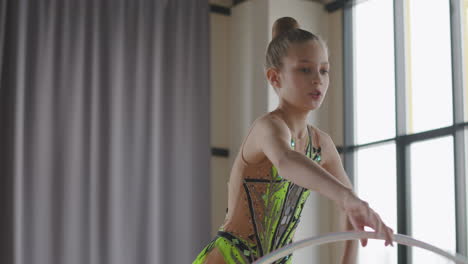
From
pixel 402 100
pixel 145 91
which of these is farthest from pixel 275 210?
pixel 145 91

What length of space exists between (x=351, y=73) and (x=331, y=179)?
4.08 m

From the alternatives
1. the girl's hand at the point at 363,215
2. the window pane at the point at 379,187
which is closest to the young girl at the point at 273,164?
the girl's hand at the point at 363,215

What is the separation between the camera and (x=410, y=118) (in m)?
4.99

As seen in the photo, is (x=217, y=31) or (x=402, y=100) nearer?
(x=402, y=100)

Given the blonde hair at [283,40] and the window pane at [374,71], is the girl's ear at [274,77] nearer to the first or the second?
the blonde hair at [283,40]

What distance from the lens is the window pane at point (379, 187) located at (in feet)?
16.6

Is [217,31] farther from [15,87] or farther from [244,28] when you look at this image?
[15,87]

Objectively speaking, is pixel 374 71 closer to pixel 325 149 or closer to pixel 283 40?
pixel 325 149

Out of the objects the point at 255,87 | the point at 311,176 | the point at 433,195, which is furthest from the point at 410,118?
the point at 311,176

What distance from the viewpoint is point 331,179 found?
1.67 meters

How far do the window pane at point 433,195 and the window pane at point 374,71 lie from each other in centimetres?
38

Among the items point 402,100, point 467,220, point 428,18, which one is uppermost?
point 428,18

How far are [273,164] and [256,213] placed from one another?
205mm

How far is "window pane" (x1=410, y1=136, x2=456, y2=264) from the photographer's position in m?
4.59
